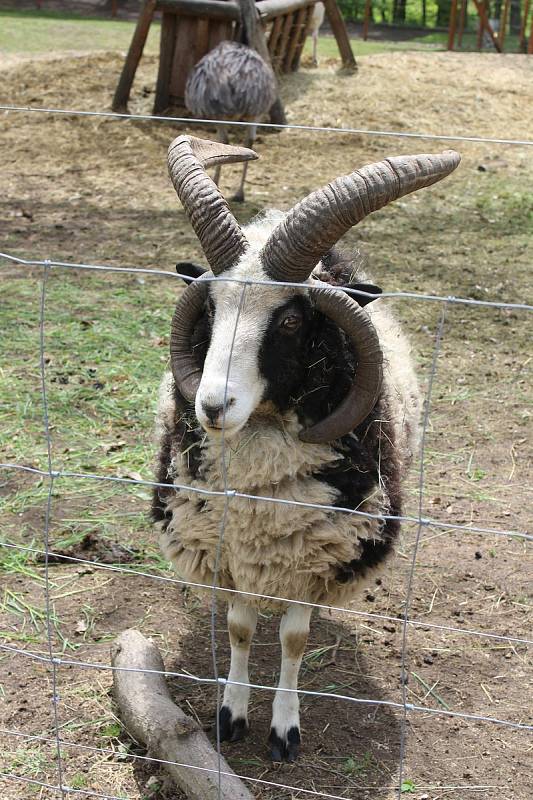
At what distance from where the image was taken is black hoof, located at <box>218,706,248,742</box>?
354 cm

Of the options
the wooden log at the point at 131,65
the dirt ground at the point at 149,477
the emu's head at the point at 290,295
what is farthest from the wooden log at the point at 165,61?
the emu's head at the point at 290,295

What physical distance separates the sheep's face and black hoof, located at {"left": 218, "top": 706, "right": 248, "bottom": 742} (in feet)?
3.76

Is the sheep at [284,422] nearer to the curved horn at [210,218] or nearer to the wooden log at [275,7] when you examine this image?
the curved horn at [210,218]

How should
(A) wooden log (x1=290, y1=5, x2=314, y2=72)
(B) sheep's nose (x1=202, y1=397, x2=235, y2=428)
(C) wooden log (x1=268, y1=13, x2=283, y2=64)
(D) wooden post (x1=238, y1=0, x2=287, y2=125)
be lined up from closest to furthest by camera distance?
1. (B) sheep's nose (x1=202, y1=397, x2=235, y2=428)
2. (D) wooden post (x1=238, y1=0, x2=287, y2=125)
3. (C) wooden log (x1=268, y1=13, x2=283, y2=64)
4. (A) wooden log (x1=290, y1=5, x2=314, y2=72)

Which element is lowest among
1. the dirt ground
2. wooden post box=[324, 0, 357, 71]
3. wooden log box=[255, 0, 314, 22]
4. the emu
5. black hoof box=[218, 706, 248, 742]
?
the dirt ground

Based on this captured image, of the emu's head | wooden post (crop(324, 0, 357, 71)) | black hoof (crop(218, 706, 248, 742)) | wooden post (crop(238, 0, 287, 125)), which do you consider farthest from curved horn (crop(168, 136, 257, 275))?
wooden post (crop(324, 0, 357, 71))

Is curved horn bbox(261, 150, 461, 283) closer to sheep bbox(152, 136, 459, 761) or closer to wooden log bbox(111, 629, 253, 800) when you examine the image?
sheep bbox(152, 136, 459, 761)

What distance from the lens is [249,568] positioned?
138 inches

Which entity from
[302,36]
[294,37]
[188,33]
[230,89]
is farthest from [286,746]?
[302,36]

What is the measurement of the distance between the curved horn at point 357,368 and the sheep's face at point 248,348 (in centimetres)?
12

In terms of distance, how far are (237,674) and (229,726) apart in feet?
0.65

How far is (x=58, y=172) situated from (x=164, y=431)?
683 cm

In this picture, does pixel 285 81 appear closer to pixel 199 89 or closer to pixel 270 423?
pixel 199 89

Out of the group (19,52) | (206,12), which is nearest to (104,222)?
(206,12)
